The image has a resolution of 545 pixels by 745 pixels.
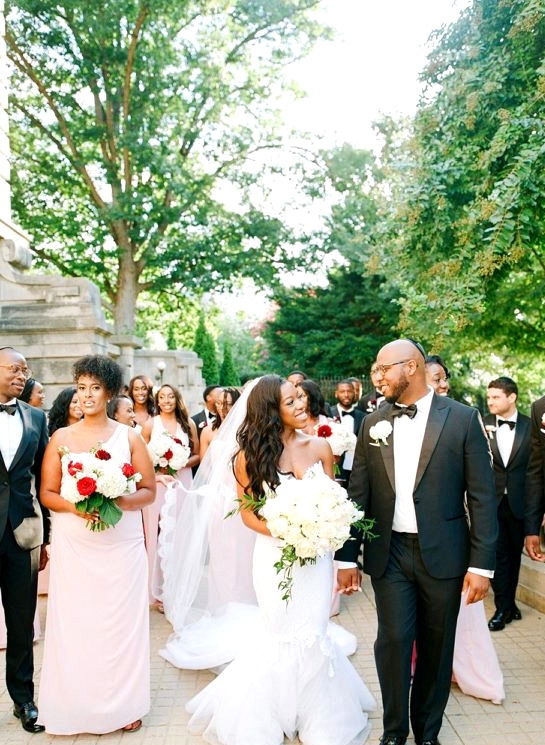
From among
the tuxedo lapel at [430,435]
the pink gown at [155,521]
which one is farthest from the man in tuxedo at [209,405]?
the tuxedo lapel at [430,435]

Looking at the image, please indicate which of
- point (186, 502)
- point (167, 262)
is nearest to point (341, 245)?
point (167, 262)

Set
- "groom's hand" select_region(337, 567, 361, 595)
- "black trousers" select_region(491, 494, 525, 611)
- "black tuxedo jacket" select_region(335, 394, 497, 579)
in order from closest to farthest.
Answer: "black tuxedo jacket" select_region(335, 394, 497, 579) < "groom's hand" select_region(337, 567, 361, 595) < "black trousers" select_region(491, 494, 525, 611)

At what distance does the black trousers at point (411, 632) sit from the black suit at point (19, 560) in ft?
7.66

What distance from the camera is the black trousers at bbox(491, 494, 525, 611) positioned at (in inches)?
264

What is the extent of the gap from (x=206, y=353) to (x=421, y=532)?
109 feet

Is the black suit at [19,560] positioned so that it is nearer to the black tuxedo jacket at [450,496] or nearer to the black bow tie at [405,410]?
the black tuxedo jacket at [450,496]

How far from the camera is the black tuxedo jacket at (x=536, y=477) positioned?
520cm

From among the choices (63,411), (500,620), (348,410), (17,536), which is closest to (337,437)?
(348,410)

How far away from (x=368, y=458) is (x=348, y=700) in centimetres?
157

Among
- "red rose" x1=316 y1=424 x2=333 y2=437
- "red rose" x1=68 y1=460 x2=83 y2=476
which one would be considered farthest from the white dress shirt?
"red rose" x1=316 y1=424 x2=333 y2=437

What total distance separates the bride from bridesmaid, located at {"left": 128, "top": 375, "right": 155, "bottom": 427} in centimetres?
455

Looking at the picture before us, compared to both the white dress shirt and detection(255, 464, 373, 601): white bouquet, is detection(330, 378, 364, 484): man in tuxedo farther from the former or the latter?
detection(255, 464, 373, 601): white bouquet

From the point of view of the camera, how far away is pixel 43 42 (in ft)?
82.1

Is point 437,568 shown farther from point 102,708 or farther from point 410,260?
point 410,260
